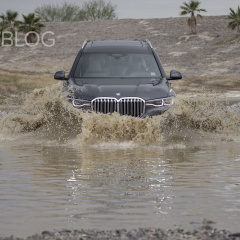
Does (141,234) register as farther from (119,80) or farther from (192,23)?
(192,23)

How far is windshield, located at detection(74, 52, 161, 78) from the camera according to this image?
13.0 m

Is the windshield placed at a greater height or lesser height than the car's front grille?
greater

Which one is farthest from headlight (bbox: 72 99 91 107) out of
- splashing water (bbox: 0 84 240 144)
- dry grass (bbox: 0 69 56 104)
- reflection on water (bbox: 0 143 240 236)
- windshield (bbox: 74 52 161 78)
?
dry grass (bbox: 0 69 56 104)

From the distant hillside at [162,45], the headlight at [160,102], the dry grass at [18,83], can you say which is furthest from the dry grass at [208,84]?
the headlight at [160,102]

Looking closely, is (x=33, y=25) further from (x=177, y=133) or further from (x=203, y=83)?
(x=177, y=133)

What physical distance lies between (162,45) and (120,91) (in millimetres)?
54944

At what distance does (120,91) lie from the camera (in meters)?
Result: 11.8

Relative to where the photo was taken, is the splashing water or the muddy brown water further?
the splashing water

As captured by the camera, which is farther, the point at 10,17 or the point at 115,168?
the point at 10,17

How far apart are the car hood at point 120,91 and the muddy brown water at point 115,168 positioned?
0.32 metres

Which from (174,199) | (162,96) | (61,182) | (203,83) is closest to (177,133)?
(162,96)

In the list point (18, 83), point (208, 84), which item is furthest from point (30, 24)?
point (18, 83)

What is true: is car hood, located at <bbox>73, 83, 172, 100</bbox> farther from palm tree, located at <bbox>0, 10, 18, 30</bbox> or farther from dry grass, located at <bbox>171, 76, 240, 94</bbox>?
palm tree, located at <bbox>0, 10, 18, 30</bbox>

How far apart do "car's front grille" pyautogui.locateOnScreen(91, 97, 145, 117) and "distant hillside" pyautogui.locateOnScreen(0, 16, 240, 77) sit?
130ft
